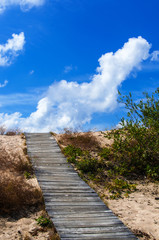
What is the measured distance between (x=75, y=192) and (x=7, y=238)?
327 centimetres

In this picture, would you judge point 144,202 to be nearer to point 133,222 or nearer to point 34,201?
point 133,222

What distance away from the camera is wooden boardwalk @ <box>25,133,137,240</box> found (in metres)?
6.34

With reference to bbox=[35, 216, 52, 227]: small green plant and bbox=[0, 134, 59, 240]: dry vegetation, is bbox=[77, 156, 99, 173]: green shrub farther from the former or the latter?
bbox=[35, 216, 52, 227]: small green plant

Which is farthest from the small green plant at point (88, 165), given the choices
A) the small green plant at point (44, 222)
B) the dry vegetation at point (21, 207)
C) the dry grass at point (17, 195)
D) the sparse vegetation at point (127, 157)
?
the small green plant at point (44, 222)

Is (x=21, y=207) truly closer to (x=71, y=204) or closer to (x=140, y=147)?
(x=71, y=204)

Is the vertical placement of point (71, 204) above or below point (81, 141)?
below

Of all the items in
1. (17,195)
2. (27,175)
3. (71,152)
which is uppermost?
(71,152)

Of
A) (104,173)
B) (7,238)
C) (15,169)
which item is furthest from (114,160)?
(7,238)

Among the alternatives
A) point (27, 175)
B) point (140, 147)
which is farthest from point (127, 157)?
point (27, 175)

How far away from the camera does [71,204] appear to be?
26.5ft

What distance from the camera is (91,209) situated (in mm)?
7812

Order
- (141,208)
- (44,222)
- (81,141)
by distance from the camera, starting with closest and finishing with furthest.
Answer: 1. (44,222)
2. (141,208)
3. (81,141)

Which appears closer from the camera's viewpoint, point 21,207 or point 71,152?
point 21,207

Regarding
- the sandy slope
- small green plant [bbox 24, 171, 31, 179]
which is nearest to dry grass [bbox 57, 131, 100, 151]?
the sandy slope
